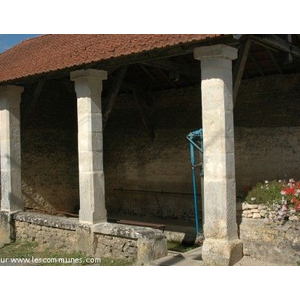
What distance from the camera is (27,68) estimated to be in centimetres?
841

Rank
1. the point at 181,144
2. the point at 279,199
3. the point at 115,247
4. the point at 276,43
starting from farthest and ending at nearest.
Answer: the point at 181,144 → the point at 115,247 → the point at 276,43 → the point at 279,199

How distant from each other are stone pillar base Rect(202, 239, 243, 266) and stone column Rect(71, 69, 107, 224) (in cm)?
243

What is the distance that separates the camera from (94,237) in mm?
7055

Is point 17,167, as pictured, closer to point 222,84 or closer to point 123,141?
point 123,141

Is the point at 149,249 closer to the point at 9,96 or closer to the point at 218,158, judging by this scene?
the point at 218,158

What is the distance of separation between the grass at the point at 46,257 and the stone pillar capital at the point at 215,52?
332 centimetres

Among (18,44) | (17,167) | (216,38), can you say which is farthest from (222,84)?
(18,44)

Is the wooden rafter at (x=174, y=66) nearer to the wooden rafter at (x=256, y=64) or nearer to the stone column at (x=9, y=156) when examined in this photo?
the wooden rafter at (x=256, y=64)

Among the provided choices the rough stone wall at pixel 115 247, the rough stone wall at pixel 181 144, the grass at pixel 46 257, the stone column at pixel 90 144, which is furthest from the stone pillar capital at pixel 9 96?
the rough stone wall at pixel 115 247

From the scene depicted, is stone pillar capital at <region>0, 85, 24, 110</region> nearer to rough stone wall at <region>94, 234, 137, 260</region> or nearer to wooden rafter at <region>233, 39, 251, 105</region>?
rough stone wall at <region>94, 234, 137, 260</region>

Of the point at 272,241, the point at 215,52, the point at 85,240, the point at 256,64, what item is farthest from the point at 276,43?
the point at 85,240

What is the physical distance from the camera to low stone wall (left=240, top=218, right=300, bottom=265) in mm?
5520

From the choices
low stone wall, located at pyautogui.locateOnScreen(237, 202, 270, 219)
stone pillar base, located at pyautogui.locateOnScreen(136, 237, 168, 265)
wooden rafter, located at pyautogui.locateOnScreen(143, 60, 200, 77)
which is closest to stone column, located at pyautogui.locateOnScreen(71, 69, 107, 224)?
wooden rafter, located at pyautogui.locateOnScreen(143, 60, 200, 77)

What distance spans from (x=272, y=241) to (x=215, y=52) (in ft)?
9.06
